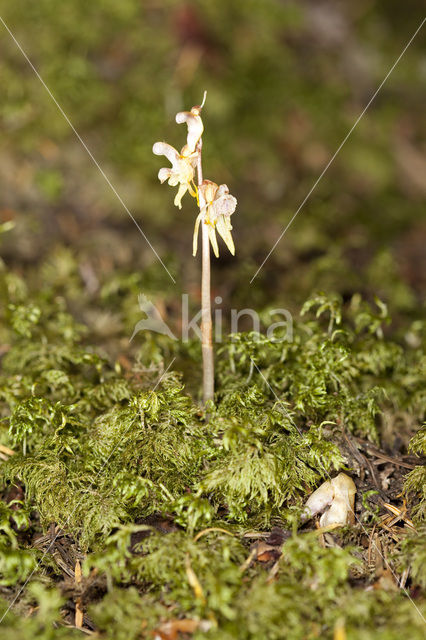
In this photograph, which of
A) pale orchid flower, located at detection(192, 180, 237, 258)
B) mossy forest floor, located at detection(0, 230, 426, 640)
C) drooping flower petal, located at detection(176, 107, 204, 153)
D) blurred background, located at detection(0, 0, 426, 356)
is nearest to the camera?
mossy forest floor, located at detection(0, 230, 426, 640)

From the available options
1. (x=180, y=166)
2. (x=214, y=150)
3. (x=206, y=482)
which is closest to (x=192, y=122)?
(x=180, y=166)

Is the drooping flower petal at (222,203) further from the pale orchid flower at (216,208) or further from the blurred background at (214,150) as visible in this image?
the blurred background at (214,150)

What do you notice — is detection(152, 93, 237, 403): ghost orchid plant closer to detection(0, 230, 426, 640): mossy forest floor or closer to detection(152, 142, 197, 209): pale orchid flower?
detection(152, 142, 197, 209): pale orchid flower

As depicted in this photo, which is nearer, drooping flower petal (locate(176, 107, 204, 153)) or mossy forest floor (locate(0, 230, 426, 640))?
mossy forest floor (locate(0, 230, 426, 640))

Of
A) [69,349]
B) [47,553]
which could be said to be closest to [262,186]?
[69,349]

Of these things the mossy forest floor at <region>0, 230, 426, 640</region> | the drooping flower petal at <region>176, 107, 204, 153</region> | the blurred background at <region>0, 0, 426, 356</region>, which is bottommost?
the mossy forest floor at <region>0, 230, 426, 640</region>

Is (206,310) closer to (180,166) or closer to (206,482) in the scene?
(180,166)

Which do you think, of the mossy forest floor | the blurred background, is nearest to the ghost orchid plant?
the mossy forest floor
